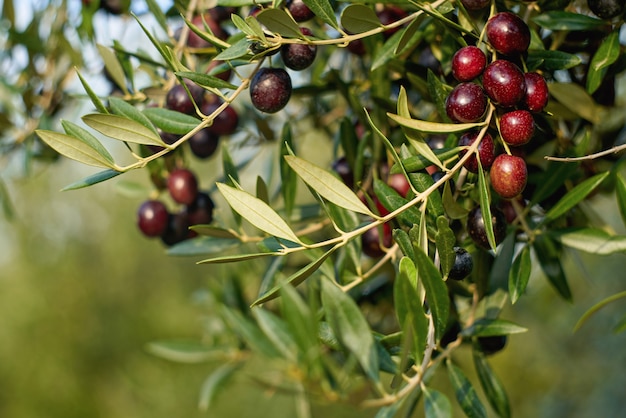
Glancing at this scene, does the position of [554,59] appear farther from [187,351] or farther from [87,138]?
[187,351]

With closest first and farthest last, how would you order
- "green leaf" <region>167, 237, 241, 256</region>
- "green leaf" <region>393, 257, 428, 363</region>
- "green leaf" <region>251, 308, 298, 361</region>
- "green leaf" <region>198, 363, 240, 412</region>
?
1. "green leaf" <region>393, 257, 428, 363</region>
2. "green leaf" <region>251, 308, 298, 361</region>
3. "green leaf" <region>167, 237, 241, 256</region>
4. "green leaf" <region>198, 363, 240, 412</region>

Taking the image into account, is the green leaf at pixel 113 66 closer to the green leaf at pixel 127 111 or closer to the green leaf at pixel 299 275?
the green leaf at pixel 127 111

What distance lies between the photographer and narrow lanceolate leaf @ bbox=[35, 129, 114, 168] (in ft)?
1.62

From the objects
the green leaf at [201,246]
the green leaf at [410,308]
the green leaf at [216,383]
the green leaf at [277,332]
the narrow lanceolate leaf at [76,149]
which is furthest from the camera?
the green leaf at [216,383]

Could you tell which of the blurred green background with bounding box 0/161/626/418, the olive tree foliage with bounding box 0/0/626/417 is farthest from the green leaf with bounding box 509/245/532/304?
the blurred green background with bounding box 0/161/626/418

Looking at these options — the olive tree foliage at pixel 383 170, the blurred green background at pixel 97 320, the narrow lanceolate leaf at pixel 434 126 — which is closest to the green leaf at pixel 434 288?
the olive tree foliage at pixel 383 170

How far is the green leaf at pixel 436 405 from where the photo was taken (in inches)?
16.5

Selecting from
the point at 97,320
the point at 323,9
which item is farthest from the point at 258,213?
the point at 97,320

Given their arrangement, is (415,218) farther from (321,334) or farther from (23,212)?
(23,212)

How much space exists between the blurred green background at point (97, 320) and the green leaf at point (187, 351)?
2.52 metres

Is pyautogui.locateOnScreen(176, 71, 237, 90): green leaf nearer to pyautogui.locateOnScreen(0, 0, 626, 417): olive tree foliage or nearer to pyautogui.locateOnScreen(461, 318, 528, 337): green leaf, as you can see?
pyautogui.locateOnScreen(0, 0, 626, 417): olive tree foliage

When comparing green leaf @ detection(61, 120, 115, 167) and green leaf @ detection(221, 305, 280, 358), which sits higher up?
green leaf @ detection(61, 120, 115, 167)

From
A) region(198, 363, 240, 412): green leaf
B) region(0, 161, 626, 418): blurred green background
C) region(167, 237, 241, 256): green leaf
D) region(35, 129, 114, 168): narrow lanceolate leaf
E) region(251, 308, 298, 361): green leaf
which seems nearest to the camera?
region(35, 129, 114, 168): narrow lanceolate leaf

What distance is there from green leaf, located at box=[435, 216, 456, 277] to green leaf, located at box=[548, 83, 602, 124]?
230 mm
